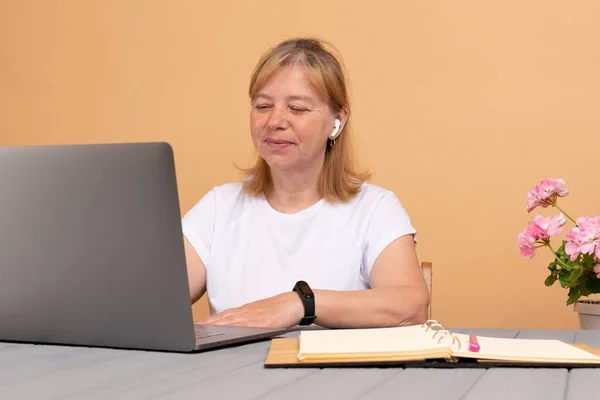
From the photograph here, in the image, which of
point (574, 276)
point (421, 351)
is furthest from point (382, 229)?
point (421, 351)

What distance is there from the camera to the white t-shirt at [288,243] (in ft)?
6.31

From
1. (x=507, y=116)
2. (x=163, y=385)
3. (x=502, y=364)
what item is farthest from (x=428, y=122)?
(x=163, y=385)

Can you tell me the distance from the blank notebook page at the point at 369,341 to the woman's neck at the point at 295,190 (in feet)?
2.72

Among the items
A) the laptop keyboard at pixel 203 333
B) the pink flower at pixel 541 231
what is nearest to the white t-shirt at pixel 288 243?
the pink flower at pixel 541 231

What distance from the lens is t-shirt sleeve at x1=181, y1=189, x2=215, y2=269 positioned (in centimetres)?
200

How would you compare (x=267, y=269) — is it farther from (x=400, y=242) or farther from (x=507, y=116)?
(x=507, y=116)

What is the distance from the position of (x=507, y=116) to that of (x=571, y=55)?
11.3 inches

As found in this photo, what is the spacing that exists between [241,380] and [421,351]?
238 millimetres

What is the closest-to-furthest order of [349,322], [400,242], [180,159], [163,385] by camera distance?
[163,385]
[349,322]
[400,242]
[180,159]

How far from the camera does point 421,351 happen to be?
977 millimetres

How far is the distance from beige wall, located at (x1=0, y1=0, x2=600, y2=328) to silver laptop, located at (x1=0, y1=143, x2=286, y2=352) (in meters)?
1.72

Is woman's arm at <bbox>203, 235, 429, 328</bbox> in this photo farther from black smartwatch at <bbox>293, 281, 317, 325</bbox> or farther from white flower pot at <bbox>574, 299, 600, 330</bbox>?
white flower pot at <bbox>574, 299, 600, 330</bbox>

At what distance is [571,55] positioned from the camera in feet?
8.55

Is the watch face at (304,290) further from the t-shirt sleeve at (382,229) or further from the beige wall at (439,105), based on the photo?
the beige wall at (439,105)
